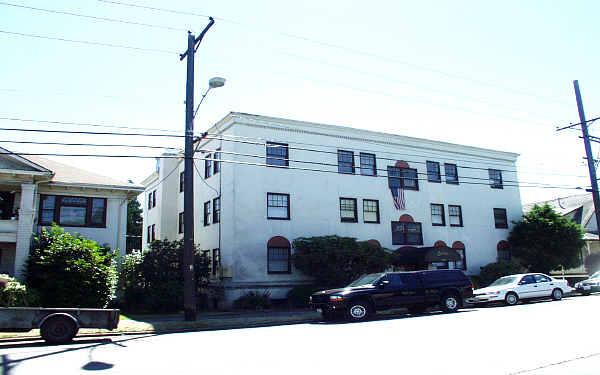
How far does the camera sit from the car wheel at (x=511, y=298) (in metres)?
21.9

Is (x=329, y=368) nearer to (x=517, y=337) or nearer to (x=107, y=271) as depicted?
(x=517, y=337)

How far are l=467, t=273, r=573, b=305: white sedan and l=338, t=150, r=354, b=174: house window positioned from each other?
9.72 meters

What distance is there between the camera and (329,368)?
27.3 feet

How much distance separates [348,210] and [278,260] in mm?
5322

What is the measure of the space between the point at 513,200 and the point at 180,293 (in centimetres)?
2467

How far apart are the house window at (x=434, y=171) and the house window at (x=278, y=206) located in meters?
10.6

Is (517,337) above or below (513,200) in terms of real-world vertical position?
below

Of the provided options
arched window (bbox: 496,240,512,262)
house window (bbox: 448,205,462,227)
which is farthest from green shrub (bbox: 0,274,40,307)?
arched window (bbox: 496,240,512,262)

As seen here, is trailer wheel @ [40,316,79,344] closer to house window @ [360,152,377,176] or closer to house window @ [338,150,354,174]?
house window @ [338,150,354,174]

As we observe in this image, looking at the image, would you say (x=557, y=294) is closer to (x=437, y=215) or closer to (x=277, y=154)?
(x=437, y=215)

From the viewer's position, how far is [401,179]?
3000 cm

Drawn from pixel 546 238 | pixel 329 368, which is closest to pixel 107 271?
pixel 329 368

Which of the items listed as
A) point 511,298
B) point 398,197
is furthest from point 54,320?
point 398,197

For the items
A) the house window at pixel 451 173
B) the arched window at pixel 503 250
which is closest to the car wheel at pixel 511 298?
the house window at pixel 451 173
